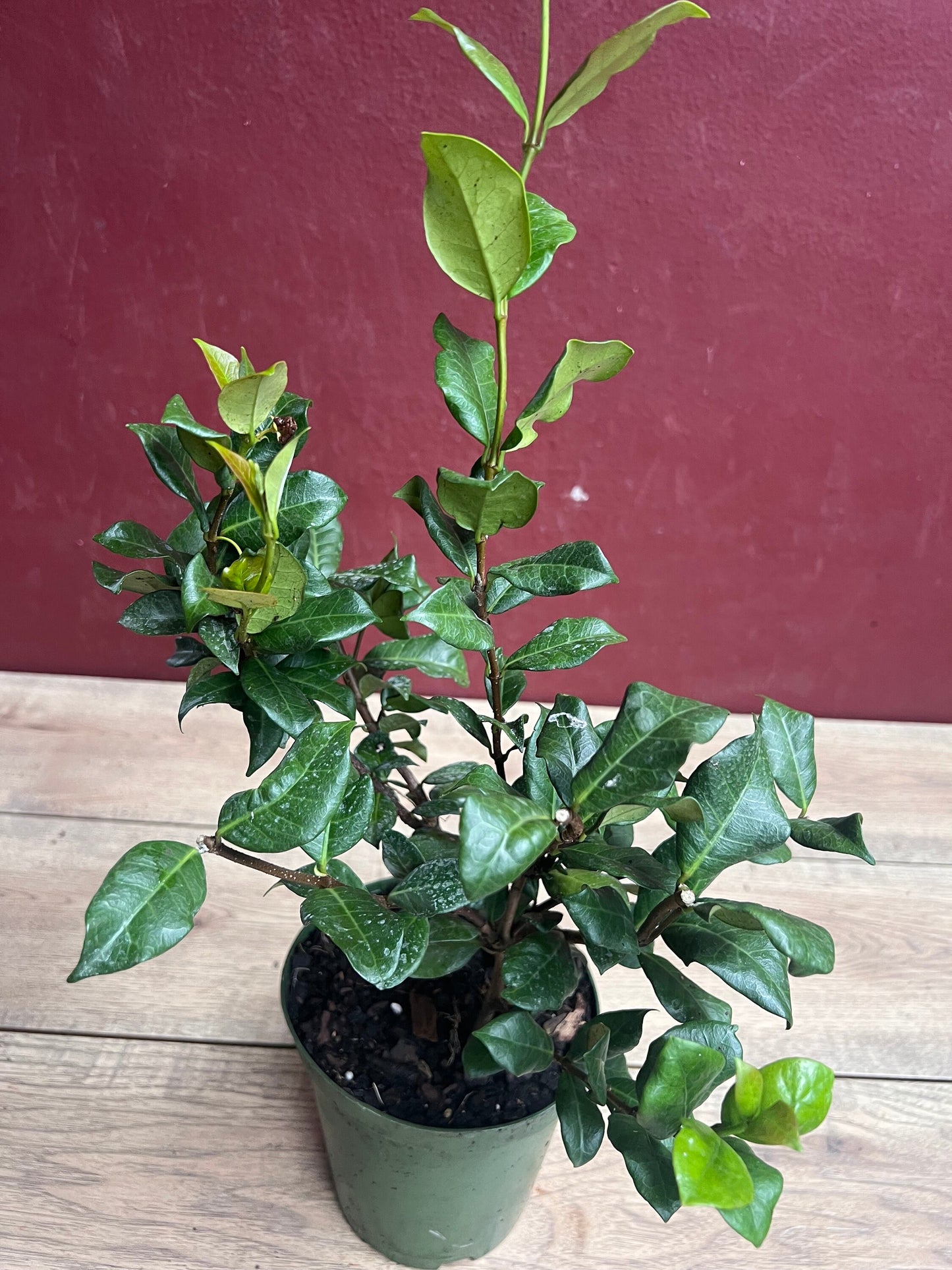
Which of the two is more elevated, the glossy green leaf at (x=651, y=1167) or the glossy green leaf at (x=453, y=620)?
the glossy green leaf at (x=453, y=620)

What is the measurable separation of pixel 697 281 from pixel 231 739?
0.70 metres

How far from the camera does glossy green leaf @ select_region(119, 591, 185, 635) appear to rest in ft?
1.58

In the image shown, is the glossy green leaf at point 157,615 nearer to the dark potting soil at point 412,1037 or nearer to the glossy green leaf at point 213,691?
the glossy green leaf at point 213,691

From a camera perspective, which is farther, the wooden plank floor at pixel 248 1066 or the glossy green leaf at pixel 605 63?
the wooden plank floor at pixel 248 1066

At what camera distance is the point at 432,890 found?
0.49m

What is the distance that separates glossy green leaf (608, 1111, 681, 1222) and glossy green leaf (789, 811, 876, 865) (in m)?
0.15

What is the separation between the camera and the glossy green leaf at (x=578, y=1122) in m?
0.50

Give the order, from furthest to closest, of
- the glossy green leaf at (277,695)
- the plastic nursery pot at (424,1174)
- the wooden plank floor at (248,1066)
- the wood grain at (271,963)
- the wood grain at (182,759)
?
1. the wood grain at (182,759)
2. the wood grain at (271,963)
3. the wooden plank floor at (248,1066)
4. the plastic nursery pot at (424,1174)
5. the glossy green leaf at (277,695)

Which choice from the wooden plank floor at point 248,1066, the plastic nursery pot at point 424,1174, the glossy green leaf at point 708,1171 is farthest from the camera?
the wooden plank floor at point 248,1066

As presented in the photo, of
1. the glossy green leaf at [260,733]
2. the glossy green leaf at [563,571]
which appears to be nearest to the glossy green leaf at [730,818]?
the glossy green leaf at [563,571]

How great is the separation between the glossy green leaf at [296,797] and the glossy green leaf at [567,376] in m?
0.15

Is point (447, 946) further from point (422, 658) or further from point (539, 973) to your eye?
point (422, 658)

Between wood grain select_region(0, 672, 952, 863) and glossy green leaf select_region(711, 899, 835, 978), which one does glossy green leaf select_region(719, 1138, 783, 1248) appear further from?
wood grain select_region(0, 672, 952, 863)

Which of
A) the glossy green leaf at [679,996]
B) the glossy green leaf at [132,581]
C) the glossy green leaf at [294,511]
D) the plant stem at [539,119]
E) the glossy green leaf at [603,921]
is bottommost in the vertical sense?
the glossy green leaf at [679,996]
